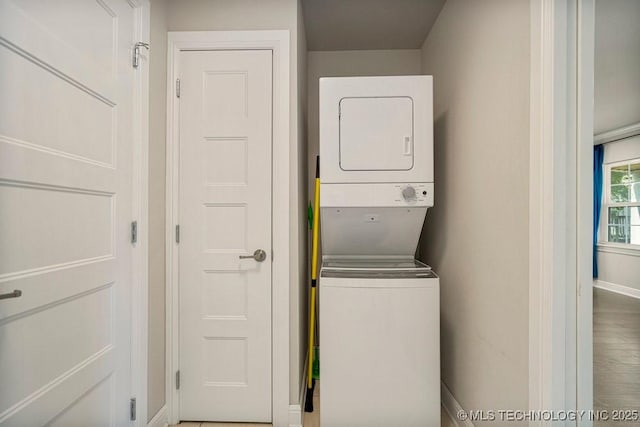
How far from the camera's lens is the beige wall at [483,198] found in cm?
129

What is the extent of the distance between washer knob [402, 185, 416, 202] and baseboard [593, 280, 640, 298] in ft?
2.79

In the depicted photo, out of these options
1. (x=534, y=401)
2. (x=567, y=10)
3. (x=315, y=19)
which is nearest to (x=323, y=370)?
(x=534, y=401)

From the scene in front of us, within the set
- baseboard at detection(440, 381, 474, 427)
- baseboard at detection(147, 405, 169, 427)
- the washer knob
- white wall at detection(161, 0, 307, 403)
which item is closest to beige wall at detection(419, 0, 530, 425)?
baseboard at detection(440, 381, 474, 427)

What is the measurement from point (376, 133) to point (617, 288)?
1196 mm

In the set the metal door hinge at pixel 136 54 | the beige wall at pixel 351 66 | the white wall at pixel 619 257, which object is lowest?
the white wall at pixel 619 257

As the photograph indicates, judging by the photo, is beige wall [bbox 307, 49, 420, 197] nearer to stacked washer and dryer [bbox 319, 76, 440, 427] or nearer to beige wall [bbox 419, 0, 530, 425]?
beige wall [bbox 419, 0, 530, 425]

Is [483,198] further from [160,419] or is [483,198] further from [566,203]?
[160,419]

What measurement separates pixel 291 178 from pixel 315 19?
1.36 m

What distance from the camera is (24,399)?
3.28 ft

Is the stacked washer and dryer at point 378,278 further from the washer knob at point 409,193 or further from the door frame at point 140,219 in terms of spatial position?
the door frame at point 140,219

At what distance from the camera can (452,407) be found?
1.92m

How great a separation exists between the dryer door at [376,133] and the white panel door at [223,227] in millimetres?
479

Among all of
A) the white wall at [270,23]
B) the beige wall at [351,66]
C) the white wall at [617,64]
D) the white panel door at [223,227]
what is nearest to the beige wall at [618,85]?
the white wall at [617,64]

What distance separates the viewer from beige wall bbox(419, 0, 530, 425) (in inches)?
50.9
